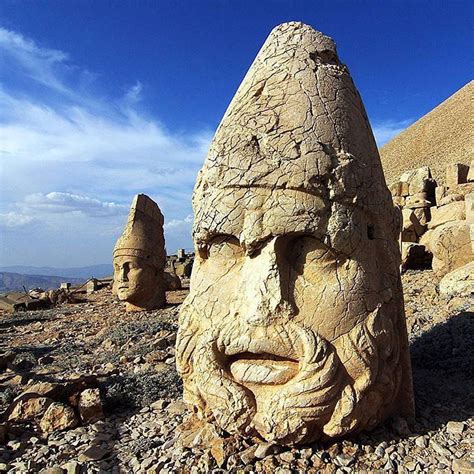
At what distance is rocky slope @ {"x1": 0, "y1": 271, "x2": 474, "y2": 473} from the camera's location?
2887mm

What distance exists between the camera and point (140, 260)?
35.1ft

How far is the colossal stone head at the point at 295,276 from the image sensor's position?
9.46 ft

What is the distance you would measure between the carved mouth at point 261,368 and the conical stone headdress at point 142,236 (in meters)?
7.99

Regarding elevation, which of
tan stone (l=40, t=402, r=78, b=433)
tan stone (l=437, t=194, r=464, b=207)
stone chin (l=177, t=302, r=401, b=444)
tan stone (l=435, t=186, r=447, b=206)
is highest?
tan stone (l=435, t=186, r=447, b=206)

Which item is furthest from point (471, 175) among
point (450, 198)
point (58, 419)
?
point (58, 419)

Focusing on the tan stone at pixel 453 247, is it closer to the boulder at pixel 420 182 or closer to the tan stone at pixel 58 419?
the boulder at pixel 420 182

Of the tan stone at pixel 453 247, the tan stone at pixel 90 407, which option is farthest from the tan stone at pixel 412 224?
the tan stone at pixel 90 407

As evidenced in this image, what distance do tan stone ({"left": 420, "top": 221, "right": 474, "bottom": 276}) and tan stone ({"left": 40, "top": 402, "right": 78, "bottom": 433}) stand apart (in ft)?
24.8

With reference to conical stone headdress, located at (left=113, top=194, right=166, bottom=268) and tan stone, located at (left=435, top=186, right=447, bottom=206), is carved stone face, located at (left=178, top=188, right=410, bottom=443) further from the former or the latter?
tan stone, located at (left=435, top=186, right=447, bottom=206)

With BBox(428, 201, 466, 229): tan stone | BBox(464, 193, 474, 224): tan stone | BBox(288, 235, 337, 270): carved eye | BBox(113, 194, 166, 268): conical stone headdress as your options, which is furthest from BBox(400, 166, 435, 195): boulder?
BBox(288, 235, 337, 270): carved eye

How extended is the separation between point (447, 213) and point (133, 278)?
8.75m

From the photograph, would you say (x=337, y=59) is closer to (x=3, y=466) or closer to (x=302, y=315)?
(x=302, y=315)

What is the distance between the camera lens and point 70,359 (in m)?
6.59

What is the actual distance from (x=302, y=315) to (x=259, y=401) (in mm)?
638
